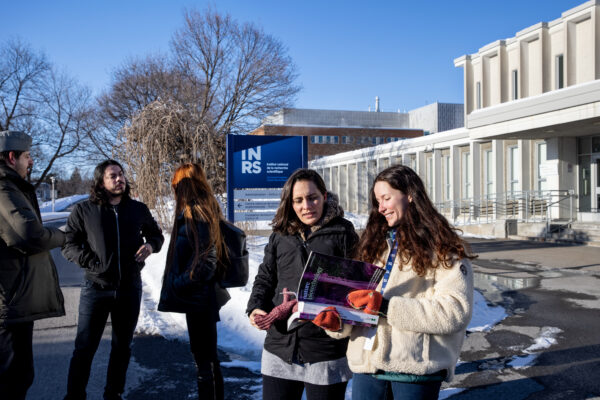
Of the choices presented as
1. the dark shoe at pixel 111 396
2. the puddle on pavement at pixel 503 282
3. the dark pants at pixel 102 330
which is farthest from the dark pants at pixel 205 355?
the puddle on pavement at pixel 503 282

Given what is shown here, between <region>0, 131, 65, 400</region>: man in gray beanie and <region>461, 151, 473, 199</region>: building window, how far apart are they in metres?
25.2

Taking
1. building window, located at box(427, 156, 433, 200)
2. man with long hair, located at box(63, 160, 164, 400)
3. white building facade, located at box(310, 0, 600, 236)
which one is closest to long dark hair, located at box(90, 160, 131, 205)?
man with long hair, located at box(63, 160, 164, 400)

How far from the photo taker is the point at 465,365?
4895 millimetres

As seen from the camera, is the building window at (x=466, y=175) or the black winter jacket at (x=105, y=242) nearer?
the black winter jacket at (x=105, y=242)

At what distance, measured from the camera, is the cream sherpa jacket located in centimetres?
206

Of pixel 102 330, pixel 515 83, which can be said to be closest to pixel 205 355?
pixel 102 330

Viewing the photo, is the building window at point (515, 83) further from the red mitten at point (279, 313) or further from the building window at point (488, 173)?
the red mitten at point (279, 313)

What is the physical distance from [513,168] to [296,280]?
2319 centimetres

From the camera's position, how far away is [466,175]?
87.1ft

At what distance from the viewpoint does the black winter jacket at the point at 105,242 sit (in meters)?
3.62

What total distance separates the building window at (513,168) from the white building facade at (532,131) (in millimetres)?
48

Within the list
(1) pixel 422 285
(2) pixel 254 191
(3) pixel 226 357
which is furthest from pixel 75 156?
(1) pixel 422 285

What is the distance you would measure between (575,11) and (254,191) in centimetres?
1616

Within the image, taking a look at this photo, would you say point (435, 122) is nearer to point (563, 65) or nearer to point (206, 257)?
point (563, 65)
